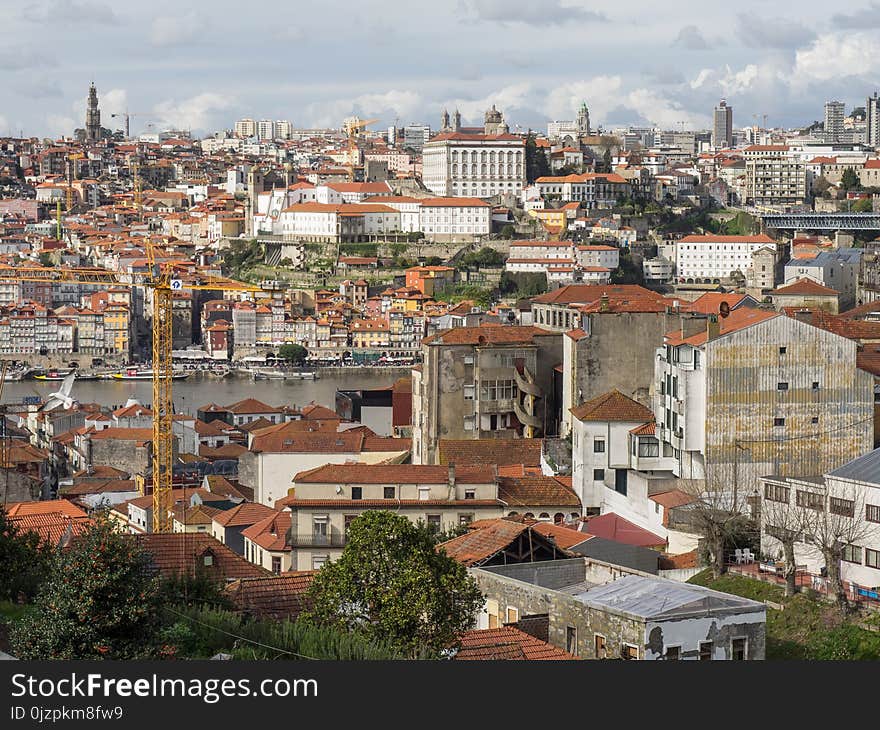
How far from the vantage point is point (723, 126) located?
77.9m

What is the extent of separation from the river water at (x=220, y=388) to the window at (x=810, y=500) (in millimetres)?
21207

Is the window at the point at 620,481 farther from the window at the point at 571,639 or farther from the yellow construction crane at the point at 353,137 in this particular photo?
the yellow construction crane at the point at 353,137

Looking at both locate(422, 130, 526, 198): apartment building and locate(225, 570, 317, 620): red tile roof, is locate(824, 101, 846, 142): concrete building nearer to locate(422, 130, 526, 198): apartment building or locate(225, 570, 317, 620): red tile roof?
locate(422, 130, 526, 198): apartment building

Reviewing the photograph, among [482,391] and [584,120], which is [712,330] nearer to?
[482,391]

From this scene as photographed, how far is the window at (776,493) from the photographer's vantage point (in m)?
7.18

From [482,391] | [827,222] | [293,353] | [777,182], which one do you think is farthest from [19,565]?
[777,182]

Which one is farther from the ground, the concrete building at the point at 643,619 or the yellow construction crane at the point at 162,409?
the concrete building at the point at 643,619

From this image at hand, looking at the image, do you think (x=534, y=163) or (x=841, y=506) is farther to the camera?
(x=534, y=163)

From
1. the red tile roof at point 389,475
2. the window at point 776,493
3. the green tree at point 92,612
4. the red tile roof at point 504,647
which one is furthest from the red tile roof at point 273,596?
the red tile roof at point 389,475

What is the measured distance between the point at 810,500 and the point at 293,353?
30900 mm

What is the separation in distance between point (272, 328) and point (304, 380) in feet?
11.1

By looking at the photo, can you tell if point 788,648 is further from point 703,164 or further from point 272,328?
point 703,164

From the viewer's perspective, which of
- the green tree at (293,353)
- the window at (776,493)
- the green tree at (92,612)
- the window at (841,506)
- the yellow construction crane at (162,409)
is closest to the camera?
the green tree at (92,612)

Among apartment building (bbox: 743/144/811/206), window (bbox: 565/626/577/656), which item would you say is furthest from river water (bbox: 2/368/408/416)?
window (bbox: 565/626/577/656)
